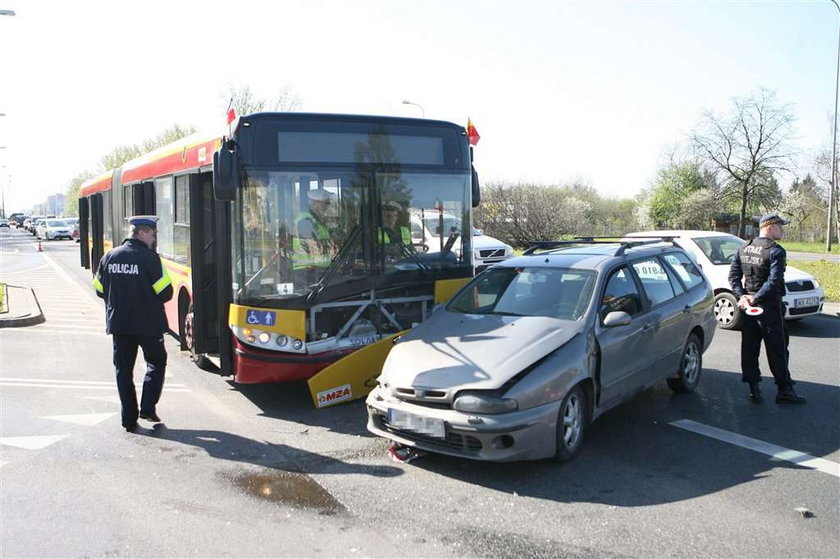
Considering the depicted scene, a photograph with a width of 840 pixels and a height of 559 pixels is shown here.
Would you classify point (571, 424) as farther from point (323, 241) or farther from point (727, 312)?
point (727, 312)

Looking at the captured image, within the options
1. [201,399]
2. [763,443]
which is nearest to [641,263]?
[763,443]

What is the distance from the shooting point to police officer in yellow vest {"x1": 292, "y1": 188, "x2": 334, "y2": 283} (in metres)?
6.71

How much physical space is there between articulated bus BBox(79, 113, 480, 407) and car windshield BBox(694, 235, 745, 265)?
20.0 feet

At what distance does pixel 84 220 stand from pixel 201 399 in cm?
1533

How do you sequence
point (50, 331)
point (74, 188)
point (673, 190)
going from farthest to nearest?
point (74, 188)
point (673, 190)
point (50, 331)

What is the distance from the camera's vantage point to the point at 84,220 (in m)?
20.4

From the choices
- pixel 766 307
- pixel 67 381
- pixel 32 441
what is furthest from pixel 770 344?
pixel 67 381

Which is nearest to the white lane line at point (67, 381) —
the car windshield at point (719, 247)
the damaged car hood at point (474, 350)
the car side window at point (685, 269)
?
the damaged car hood at point (474, 350)

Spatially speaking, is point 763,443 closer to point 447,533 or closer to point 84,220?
point 447,533

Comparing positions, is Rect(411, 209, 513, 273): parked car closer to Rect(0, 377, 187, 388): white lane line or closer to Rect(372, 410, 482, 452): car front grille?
Rect(372, 410, 482, 452): car front grille

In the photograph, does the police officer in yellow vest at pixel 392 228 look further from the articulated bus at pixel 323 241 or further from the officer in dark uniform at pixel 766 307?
the officer in dark uniform at pixel 766 307

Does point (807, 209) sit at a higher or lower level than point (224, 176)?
higher

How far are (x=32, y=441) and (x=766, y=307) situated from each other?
6908 mm

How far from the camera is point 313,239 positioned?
678 centimetres
